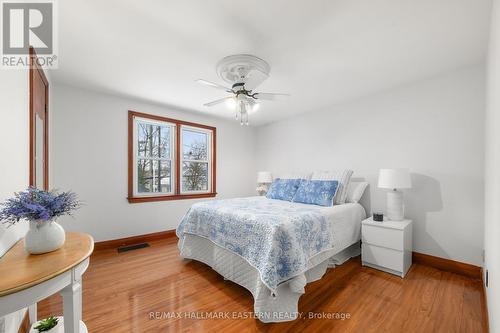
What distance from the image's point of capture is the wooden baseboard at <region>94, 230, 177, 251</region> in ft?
10.7

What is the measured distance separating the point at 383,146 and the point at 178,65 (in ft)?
9.99

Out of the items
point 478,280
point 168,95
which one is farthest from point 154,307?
point 478,280

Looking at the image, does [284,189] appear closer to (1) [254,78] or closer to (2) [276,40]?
(1) [254,78]

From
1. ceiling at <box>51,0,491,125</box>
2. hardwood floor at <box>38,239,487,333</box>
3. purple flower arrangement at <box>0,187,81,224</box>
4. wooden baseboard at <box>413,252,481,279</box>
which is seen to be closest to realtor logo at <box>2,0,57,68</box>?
ceiling at <box>51,0,491,125</box>

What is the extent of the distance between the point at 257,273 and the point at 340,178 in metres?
2.08

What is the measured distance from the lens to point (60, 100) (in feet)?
9.87

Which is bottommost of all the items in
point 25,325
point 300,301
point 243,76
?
point 300,301

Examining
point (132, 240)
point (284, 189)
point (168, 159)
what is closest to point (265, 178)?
point (284, 189)

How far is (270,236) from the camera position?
1.90 meters

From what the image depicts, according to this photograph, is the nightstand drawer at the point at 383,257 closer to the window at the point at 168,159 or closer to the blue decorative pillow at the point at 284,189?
the blue decorative pillow at the point at 284,189

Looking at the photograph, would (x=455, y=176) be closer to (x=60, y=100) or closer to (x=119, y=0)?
(x=119, y=0)

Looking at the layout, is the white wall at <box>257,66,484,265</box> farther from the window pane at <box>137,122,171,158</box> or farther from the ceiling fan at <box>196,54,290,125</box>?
the window pane at <box>137,122,171,158</box>

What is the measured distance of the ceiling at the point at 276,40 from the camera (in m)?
1.64

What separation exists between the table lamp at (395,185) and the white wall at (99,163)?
343 cm
